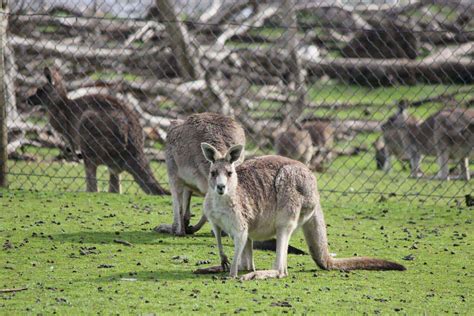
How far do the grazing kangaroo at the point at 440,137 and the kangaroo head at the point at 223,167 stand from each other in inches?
199

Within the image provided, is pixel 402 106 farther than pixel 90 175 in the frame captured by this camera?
Yes

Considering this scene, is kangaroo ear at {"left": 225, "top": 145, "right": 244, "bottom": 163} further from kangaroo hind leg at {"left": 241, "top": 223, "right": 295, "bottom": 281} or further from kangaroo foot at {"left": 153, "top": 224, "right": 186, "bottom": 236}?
kangaroo foot at {"left": 153, "top": 224, "right": 186, "bottom": 236}

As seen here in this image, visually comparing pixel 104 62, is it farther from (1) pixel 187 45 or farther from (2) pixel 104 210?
(2) pixel 104 210

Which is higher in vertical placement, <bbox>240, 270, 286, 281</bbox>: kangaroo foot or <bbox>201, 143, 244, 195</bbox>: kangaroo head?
<bbox>201, 143, 244, 195</bbox>: kangaroo head

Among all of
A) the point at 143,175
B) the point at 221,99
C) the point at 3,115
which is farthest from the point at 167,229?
the point at 221,99

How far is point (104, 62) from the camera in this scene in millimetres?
11945

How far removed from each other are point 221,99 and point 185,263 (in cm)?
536

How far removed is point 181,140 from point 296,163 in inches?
47.1

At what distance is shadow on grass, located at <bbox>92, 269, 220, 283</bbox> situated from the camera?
4.61m

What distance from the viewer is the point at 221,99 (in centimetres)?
1038

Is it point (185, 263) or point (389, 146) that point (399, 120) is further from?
point (185, 263)

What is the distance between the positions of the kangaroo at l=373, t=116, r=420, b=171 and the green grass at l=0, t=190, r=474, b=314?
11.9ft

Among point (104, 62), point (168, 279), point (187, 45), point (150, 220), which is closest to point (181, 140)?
point (150, 220)

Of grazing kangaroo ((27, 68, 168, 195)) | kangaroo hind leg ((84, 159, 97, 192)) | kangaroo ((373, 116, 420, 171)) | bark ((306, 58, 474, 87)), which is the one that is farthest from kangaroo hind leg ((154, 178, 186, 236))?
bark ((306, 58, 474, 87))
